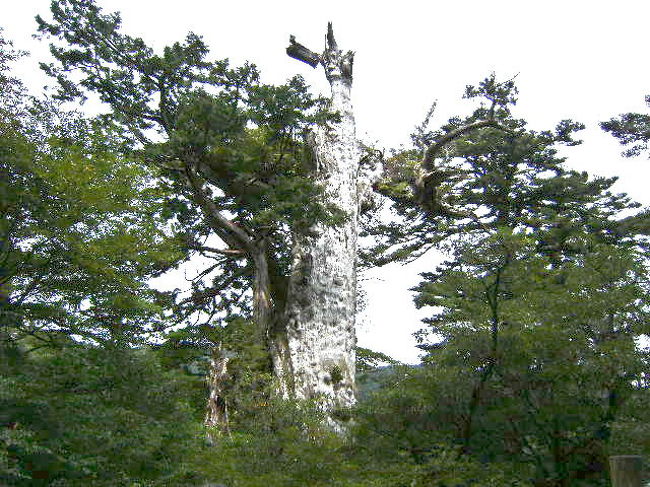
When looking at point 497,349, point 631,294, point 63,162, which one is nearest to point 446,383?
point 497,349

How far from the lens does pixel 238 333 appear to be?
37.0ft

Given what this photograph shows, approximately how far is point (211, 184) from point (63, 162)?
6196 mm

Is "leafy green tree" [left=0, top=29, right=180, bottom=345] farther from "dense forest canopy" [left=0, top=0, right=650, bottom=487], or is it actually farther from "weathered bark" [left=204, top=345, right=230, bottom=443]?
"weathered bark" [left=204, top=345, right=230, bottom=443]

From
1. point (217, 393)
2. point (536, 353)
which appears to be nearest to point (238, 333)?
point (217, 393)

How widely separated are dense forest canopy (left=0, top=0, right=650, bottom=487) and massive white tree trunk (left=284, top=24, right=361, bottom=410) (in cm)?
10

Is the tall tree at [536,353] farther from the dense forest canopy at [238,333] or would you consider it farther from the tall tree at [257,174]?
the tall tree at [257,174]

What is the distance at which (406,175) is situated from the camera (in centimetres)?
1534

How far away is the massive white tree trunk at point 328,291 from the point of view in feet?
35.0

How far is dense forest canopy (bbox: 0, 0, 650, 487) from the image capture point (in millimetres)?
6180

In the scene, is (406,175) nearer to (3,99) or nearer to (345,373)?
(345,373)

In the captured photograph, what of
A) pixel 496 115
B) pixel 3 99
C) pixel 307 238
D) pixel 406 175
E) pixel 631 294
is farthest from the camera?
pixel 496 115

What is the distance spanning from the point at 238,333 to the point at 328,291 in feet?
6.12

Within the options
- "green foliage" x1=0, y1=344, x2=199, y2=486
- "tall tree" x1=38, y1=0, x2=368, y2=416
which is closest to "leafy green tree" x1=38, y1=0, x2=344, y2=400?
"tall tree" x1=38, y1=0, x2=368, y2=416

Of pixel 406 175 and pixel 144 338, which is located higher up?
pixel 406 175
